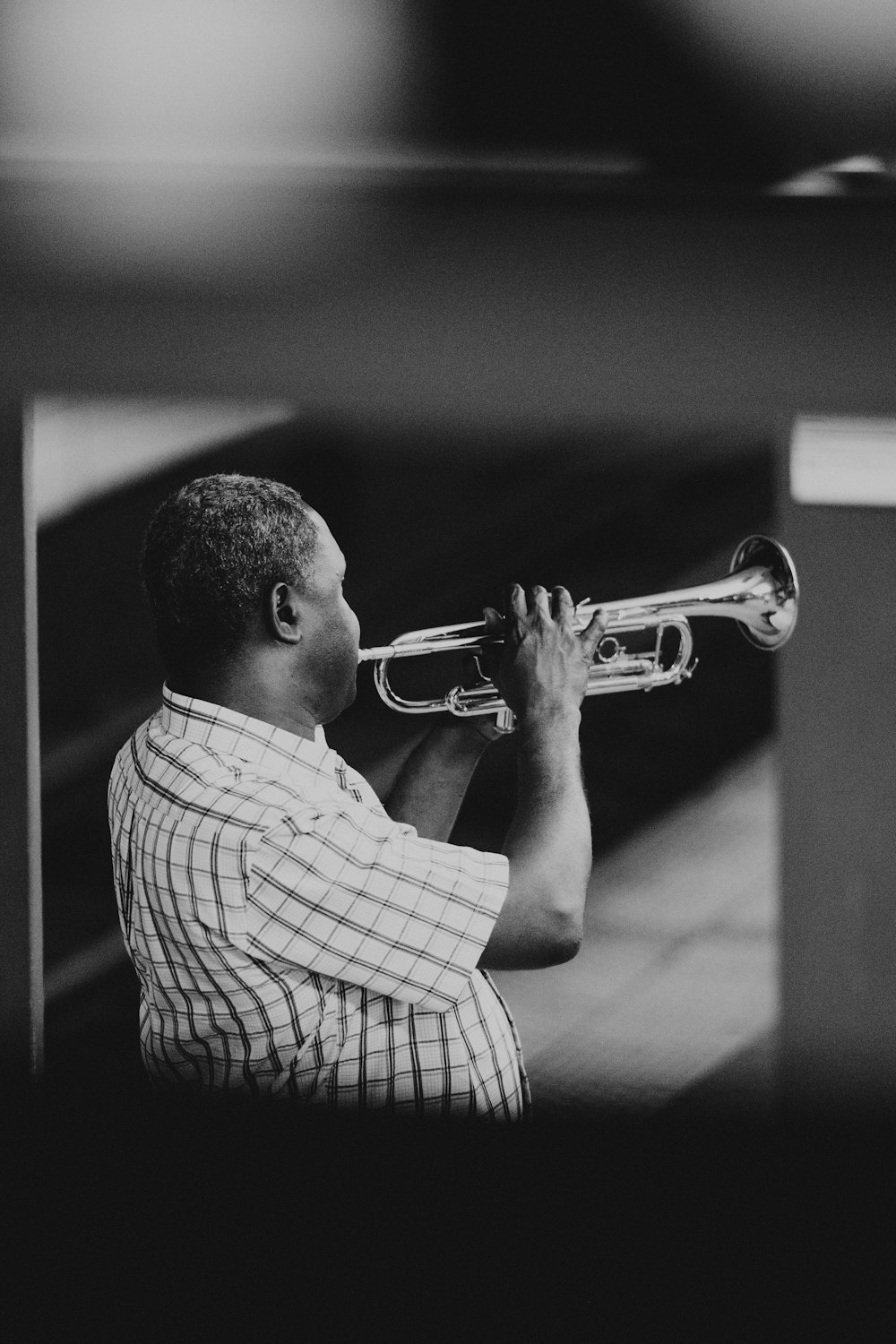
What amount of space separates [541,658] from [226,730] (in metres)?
0.33

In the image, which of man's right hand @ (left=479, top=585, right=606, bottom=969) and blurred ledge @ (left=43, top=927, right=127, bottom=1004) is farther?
→ blurred ledge @ (left=43, top=927, right=127, bottom=1004)

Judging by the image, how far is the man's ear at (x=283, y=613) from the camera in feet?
3.65

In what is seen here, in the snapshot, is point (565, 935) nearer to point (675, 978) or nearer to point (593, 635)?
point (593, 635)

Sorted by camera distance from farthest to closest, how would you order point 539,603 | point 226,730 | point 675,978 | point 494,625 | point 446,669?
1. point 675,978
2. point 446,669
3. point 494,625
4. point 539,603
5. point 226,730

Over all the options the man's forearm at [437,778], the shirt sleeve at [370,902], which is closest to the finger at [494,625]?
the man's forearm at [437,778]

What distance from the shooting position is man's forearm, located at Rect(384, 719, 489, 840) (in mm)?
1401

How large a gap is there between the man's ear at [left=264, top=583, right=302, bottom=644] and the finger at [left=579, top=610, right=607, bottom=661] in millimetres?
309

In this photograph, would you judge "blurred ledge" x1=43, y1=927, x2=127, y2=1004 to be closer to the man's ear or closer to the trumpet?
the trumpet

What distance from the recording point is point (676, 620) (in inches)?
66.4

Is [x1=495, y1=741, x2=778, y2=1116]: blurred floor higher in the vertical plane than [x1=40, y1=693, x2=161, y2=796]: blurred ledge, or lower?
lower

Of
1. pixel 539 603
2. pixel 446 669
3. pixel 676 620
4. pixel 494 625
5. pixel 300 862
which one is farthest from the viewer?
pixel 446 669

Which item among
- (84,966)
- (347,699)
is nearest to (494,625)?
(347,699)

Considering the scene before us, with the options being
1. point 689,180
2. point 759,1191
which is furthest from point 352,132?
point 759,1191

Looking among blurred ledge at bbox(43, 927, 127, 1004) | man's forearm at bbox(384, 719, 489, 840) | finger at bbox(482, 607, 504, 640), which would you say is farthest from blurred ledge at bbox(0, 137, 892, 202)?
blurred ledge at bbox(43, 927, 127, 1004)
